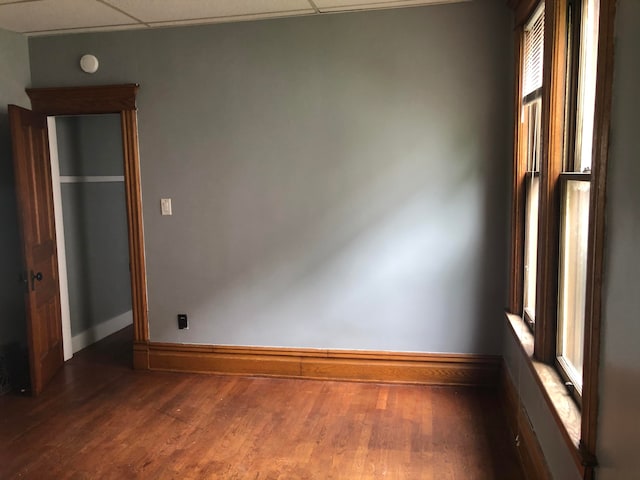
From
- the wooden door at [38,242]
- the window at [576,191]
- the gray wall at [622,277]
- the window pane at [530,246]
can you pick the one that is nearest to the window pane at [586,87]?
the window at [576,191]

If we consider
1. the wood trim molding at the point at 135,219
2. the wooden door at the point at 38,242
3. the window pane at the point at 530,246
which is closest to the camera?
the window pane at the point at 530,246

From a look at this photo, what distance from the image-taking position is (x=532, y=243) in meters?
2.90

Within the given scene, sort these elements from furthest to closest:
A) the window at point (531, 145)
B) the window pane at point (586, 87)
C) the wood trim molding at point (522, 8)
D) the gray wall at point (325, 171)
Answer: the gray wall at point (325, 171) < the window at point (531, 145) < the wood trim molding at point (522, 8) < the window pane at point (586, 87)

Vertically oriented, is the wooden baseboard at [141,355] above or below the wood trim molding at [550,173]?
below

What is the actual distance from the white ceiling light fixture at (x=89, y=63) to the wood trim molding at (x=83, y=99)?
0.43 ft

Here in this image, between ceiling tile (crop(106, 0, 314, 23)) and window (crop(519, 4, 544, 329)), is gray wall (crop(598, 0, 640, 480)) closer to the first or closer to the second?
window (crop(519, 4, 544, 329))

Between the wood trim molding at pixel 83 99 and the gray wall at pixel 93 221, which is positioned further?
the gray wall at pixel 93 221

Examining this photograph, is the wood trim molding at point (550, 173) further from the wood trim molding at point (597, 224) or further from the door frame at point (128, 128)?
the door frame at point (128, 128)

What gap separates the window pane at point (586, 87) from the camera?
185 centimetres

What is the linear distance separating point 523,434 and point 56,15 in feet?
11.9

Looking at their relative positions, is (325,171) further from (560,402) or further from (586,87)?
(560,402)

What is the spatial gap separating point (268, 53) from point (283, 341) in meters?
1.99

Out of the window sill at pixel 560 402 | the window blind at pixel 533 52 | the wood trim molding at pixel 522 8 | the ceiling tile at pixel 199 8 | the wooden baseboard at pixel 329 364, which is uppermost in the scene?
the ceiling tile at pixel 199 8

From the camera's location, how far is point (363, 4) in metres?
3.25
